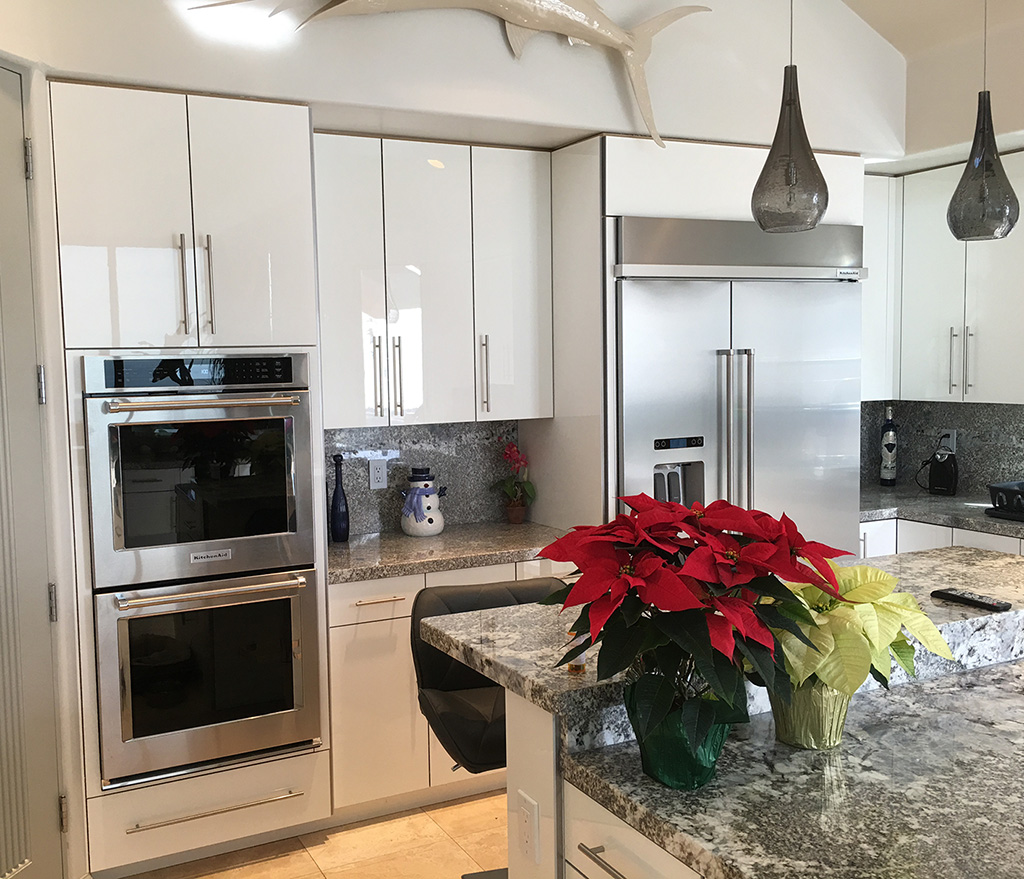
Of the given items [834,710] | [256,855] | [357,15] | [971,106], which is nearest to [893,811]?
[834,710]

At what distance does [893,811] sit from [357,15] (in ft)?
8.34

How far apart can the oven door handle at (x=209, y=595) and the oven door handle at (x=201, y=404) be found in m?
0.54

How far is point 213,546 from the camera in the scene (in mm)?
2832

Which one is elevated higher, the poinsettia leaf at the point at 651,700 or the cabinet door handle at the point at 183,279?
the cabinet door handle at the point at 183,279

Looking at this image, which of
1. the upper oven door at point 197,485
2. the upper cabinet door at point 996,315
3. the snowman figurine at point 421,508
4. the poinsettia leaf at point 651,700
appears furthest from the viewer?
the upper cabinet door at point 996,315

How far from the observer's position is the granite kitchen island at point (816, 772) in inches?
45.3

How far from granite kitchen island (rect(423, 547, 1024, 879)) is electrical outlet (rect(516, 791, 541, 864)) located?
0.01 metres

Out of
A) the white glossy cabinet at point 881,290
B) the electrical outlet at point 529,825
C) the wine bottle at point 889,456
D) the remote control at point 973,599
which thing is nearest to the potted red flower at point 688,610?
the electrical outlet at point 529,825

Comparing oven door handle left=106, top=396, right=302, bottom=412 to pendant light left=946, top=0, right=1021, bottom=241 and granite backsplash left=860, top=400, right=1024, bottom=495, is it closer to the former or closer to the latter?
pendant light left=946, top=0, right=1021, bottom=241

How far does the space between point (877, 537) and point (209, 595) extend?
272 cm

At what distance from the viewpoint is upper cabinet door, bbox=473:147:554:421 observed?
11.3 ft

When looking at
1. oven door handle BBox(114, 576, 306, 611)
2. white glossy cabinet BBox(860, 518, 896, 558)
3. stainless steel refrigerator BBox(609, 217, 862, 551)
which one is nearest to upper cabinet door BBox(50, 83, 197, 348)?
oven door handle BBox(114, 576, 306, 611)

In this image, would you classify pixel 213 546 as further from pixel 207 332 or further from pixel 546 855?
pixel 546 855

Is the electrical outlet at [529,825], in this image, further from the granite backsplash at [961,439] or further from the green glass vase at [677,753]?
the granite backsplash at [961,439]
